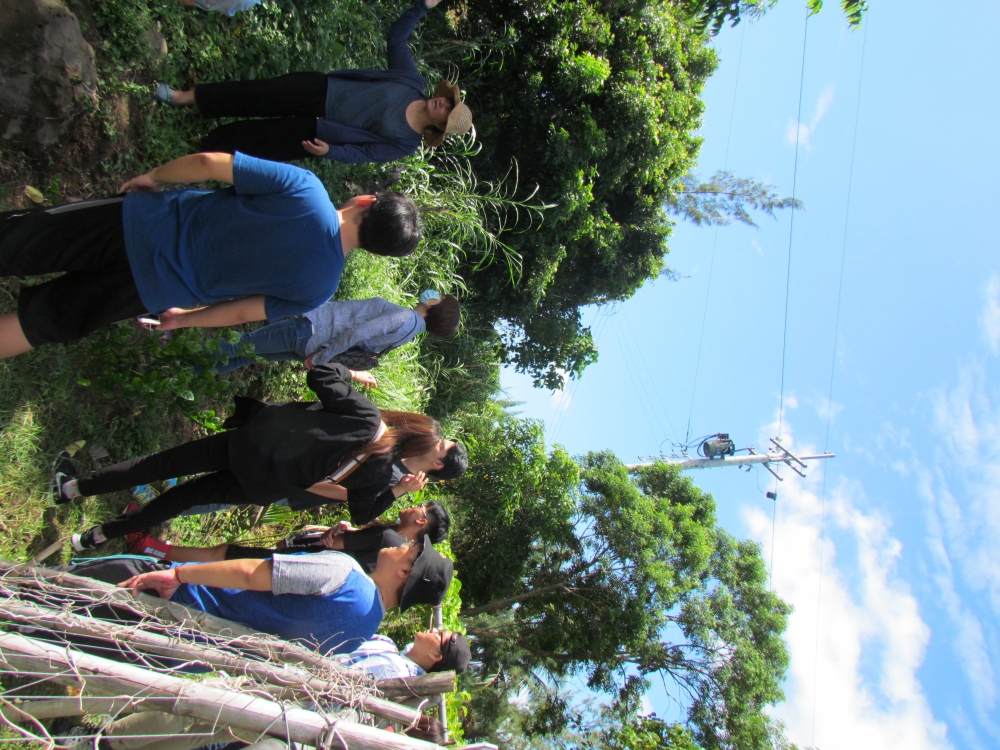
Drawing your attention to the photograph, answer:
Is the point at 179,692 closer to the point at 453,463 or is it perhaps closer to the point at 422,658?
the point at 422,658

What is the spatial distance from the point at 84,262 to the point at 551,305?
659cm

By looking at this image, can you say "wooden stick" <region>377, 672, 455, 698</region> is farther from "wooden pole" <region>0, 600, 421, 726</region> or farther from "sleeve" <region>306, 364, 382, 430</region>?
"sleeve" <region>306, 364, 382, 430</region>

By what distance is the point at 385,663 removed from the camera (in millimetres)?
2904

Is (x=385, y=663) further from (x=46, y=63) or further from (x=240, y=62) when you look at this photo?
(x=240, y=62)

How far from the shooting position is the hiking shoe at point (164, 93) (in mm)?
3588

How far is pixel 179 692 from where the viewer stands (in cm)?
146

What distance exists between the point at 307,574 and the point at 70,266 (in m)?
1.50

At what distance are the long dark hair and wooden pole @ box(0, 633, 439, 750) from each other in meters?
1.47

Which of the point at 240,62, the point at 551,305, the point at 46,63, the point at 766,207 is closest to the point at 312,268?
the point at 46,63

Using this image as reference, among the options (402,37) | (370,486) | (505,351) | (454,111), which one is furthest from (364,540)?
(505,351)

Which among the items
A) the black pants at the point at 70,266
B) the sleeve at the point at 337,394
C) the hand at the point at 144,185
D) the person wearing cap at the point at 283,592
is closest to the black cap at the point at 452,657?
the person wearing cap at the point at 283,592

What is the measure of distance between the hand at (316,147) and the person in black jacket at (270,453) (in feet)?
5.04

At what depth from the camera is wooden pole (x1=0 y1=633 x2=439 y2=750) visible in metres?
1.47

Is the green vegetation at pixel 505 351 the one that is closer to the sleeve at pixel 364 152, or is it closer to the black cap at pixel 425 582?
the sleeve at pixel 364 152
